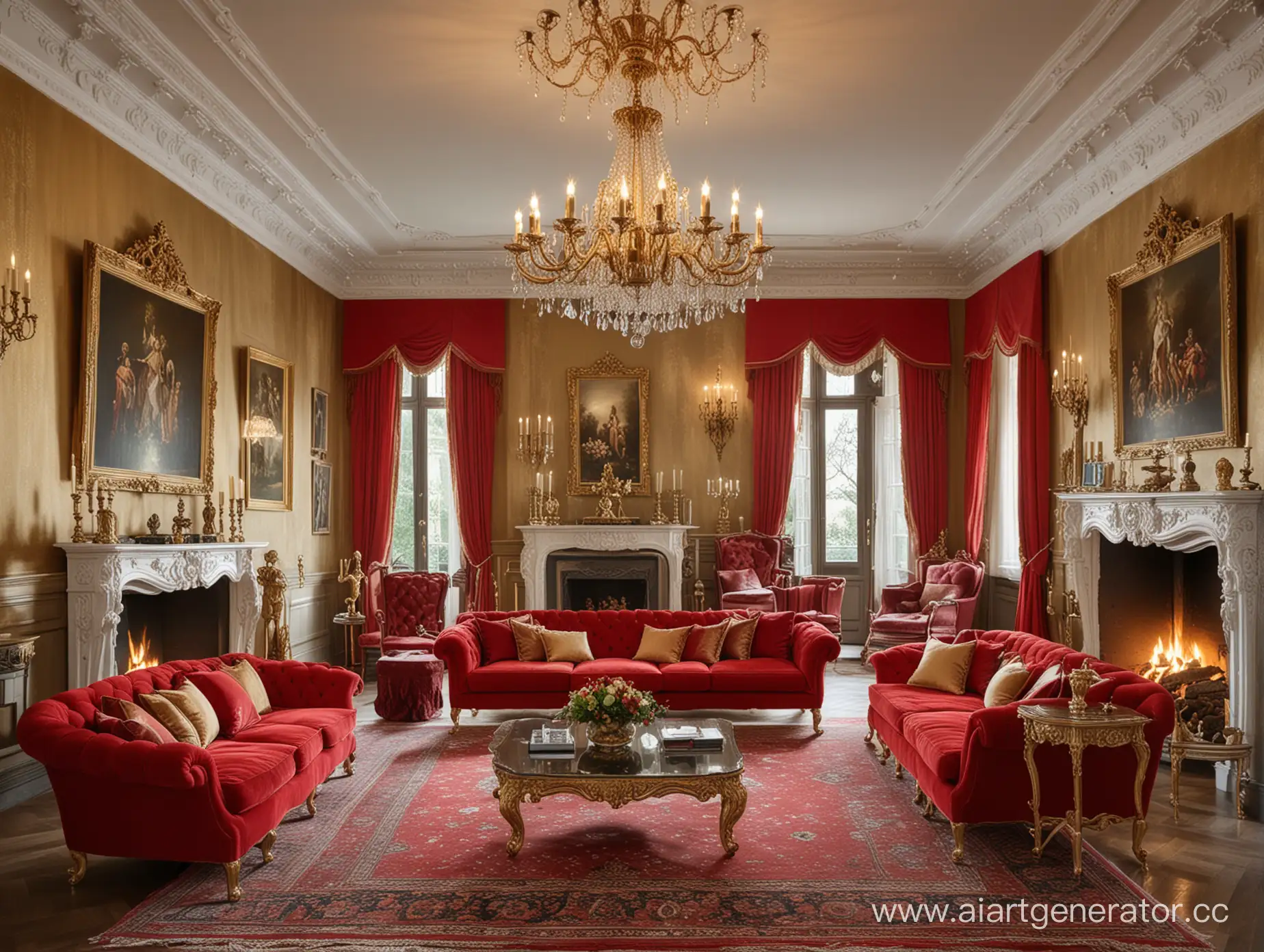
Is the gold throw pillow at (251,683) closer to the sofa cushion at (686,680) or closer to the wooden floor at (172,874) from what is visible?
the wooden floor at (172,874)

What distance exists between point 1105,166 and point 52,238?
23.8ft

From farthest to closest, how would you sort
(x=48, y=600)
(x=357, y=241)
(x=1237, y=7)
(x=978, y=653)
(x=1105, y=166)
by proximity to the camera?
(x=357, y=241) → (x=1105, y=166) → (x=978, y=653) → (x=48, y=600) → (x=1237, y=7)

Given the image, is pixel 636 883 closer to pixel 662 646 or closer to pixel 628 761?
pixel 628 761

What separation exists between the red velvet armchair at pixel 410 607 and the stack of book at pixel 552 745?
445 centimetres

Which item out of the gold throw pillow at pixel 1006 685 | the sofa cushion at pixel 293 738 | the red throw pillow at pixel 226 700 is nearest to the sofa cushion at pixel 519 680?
the sofa cushion at pixel 293 738

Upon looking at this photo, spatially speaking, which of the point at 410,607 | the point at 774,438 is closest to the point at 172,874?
the point at 410,607

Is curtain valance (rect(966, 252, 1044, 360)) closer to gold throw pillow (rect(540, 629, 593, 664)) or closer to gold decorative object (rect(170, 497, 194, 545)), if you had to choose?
gold throw pillow (rect(540, 629, 593, 664))

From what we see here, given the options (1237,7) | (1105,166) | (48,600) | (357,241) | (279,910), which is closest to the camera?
(279,910)

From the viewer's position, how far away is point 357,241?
34.3 ft

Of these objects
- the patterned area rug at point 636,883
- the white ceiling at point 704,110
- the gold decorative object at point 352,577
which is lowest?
the patterned area rug at point 636,883

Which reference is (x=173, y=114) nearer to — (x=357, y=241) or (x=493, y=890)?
(x=357, y=241)

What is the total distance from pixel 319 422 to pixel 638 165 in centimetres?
587

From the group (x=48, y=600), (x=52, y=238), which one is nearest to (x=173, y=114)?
(x=52, y=238)

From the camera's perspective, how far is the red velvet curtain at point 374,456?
37.4 ft
